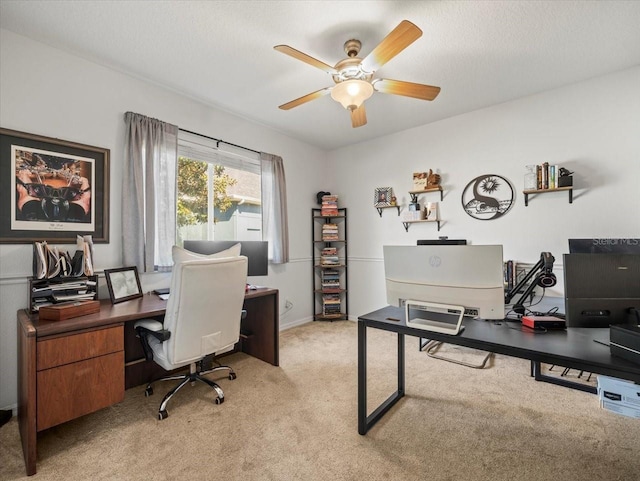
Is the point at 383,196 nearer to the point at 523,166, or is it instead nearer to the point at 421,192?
the point at 421,192

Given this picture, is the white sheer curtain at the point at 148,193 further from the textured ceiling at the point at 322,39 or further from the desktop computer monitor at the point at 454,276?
the desktop computer monitor at the point at 454,276

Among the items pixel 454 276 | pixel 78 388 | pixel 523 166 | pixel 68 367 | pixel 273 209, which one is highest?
pixel 523 166

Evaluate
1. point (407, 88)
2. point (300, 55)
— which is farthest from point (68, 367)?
point (407, 88)

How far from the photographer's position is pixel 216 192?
3311 millimetres

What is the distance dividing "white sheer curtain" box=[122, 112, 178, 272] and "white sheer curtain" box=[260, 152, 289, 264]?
1134 mm

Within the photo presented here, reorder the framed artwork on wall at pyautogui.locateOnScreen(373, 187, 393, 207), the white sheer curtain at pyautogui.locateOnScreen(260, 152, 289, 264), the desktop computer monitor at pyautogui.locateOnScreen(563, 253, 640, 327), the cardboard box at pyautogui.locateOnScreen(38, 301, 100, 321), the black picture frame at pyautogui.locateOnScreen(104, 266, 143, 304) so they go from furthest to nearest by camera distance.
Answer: the framed artwork on wall at pyautogui.locateOnScreen(373, 187, 393, 207) < the white sheer curtain at pyautogui.locateOnScreen(260, 152, 289, 264) < the black picture frame at pyautogui.locateOnScreen(104, 266, 143, 304) < the cardboard box at pyautogui.locateOnScreen(38, 301, 100, 321) < the desktop computer monitor at pyautogui.locateOnScreen(563, 253, 640, 327)

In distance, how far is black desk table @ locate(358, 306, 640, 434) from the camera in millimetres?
1101

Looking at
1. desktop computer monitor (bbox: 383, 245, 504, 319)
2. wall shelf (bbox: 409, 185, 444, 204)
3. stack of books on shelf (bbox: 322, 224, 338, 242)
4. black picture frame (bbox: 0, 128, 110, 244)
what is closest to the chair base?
black picture frame (bbox: 0, 128, 110, 244)

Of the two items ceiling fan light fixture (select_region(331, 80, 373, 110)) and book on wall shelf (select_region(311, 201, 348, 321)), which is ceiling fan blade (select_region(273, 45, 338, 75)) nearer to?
ceiling fan light fixture (select_region(331, 80, 373, 110))

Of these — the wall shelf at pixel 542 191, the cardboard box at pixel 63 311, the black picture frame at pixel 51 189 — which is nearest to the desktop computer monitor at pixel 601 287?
the wall shelf at pixel 542 191

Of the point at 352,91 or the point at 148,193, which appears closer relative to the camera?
the point at 352,91

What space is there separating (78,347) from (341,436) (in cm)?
162

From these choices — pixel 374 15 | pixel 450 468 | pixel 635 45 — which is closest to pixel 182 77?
pixel 374 15

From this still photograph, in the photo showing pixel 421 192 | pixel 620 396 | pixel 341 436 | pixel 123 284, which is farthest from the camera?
pixel 421 192
